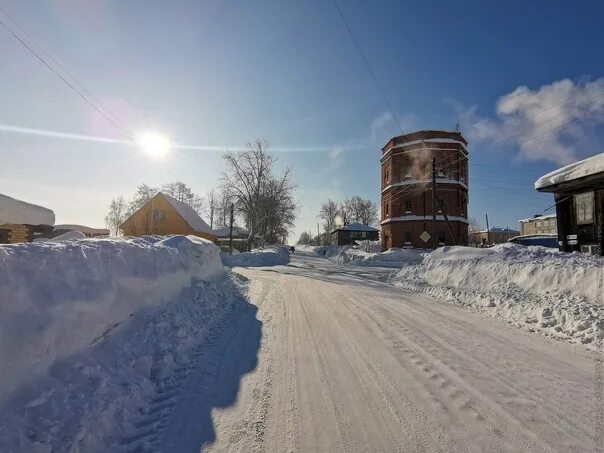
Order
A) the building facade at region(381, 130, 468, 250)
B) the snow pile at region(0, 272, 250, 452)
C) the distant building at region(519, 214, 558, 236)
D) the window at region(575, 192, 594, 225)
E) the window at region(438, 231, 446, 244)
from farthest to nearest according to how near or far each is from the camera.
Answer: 1. the distant building at region(519, 214, 558, 236)
2. the building facade at region(381, 130, 468, 250)
3. the window at region(438, 231, 446, 244)
4. the window at region(575, 192, 594, 225)
5. the snow pile at region(0, 272, 250, 452)

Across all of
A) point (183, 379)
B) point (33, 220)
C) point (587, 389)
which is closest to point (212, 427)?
point (183, 379)

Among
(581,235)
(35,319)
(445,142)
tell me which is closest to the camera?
(35,319)

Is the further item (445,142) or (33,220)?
(445,142)

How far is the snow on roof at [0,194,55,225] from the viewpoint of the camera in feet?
32.4

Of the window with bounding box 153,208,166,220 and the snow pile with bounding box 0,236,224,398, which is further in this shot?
the window with bounding box 153,208,166,220

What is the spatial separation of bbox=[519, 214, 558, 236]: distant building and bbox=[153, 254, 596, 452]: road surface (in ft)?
212

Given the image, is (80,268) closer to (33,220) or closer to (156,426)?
(156,426)

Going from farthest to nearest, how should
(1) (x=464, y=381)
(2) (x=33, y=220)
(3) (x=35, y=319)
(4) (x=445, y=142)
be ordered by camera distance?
(4) (x=445, y=142) < (2) (x=33, y=220) < (1) (x=464, y=381) < (3) (x=35, y=319)

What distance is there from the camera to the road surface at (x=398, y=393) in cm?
337

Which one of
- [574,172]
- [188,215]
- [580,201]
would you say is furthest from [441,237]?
[188,215]

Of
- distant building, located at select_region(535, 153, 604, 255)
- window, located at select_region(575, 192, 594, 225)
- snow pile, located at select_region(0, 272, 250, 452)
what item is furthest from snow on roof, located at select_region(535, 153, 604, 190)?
snow pile, located at select_region(0, 272, 250, 452)

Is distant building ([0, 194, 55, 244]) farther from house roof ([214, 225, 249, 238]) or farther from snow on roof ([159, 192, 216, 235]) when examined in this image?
house roof ([214, 225, 249, 238])

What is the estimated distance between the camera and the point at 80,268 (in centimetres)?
461

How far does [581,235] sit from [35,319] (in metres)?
19.6
